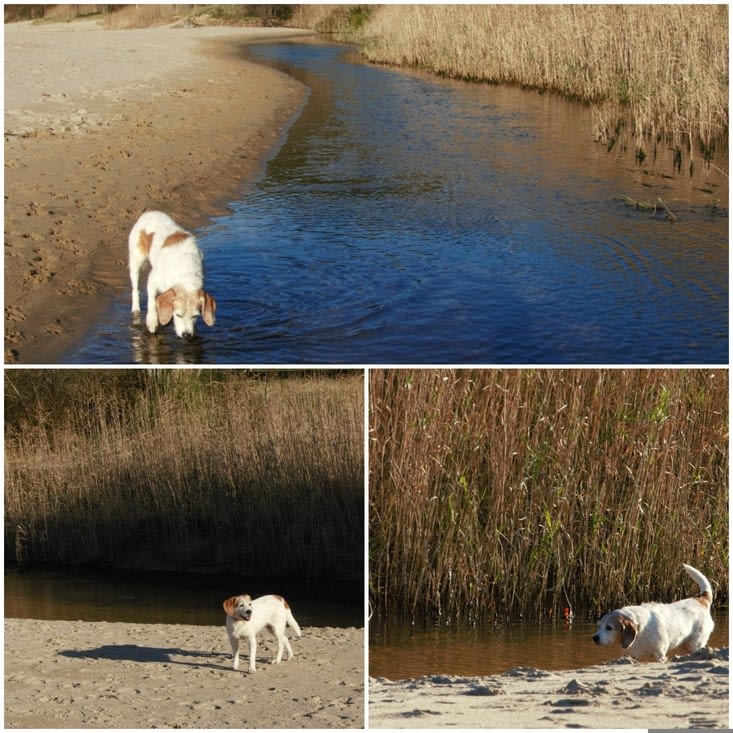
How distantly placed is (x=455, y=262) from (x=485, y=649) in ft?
16.0

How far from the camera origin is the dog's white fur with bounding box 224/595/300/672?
6918 mm

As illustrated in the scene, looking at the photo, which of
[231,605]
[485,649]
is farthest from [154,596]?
[485,649]

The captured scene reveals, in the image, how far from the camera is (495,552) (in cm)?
667

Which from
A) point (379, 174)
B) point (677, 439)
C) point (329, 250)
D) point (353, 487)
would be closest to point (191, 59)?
point (379, 174)

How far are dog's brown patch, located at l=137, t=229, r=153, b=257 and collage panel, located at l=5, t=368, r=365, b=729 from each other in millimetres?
1110

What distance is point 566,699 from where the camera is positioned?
536 centimetres

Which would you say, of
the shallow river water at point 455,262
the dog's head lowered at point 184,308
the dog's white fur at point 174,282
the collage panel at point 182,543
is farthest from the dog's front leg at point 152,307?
the collage panel at point 182,543

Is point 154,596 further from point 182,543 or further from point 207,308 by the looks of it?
point 207,308

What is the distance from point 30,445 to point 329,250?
3.83 m

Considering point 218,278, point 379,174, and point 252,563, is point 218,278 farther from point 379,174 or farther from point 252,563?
point 379,174

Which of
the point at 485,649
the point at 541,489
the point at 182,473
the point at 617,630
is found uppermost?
the point at 541,489

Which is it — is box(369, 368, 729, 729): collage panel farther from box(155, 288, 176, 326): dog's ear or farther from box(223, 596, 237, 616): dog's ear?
box(155, 288, 176, 326): dog's ear

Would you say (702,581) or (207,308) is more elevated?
(207,308)

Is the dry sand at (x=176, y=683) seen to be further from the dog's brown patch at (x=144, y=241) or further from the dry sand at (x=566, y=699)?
the dog's brown patch at (x=144, y=241)
